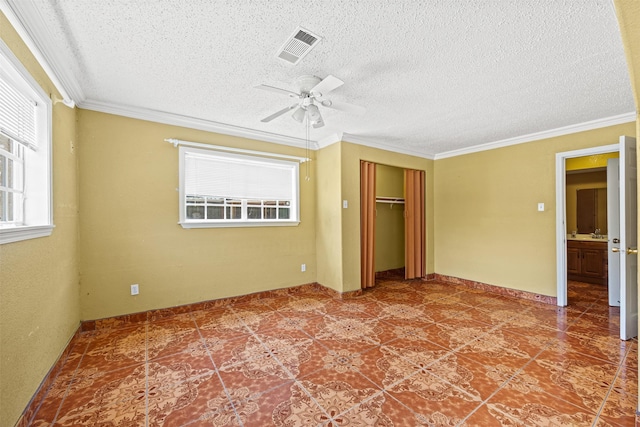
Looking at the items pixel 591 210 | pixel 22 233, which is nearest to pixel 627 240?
pixel 591 210

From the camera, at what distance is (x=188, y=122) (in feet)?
11.3

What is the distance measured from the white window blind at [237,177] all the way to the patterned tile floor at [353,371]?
1.61 metres

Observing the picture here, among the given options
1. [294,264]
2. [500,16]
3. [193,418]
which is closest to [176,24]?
[500,16]

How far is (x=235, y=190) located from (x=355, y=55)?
2.49 m

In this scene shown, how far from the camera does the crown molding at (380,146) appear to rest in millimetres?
4184

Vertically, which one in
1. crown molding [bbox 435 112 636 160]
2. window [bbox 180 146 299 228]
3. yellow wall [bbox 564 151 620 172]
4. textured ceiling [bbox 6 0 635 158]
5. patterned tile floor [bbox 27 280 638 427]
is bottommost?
patterned tile floor [bbox 27 280 638 427]

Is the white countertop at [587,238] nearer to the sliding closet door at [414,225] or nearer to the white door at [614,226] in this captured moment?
the white door at [614,226]

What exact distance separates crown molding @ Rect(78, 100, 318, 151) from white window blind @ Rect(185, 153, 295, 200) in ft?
1.09

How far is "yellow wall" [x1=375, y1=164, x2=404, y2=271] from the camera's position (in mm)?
5508

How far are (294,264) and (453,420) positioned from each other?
9.95 feet

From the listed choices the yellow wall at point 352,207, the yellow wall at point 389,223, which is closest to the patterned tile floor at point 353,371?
the yellow wall at point 352,207

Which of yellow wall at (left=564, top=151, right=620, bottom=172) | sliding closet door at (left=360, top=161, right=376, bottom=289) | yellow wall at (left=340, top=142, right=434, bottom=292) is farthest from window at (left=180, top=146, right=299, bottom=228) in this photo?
yellow wall at (left=564, top=151, right=620, bottom=172)

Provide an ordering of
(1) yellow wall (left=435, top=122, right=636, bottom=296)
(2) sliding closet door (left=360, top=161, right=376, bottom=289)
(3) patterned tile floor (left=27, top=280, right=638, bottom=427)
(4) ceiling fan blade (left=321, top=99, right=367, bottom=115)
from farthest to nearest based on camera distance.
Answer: (2) sliding closet door (left=360, top=161, right=376, bottom=289) → (1) yellow wall (left=435, top=122, right=636, bottom=296) → (4) ceiling fan blade (left=321, top=99, right=367, bottom=115) → (3) patterned tile floor (left=27, top=280, right=638, bottom=427)

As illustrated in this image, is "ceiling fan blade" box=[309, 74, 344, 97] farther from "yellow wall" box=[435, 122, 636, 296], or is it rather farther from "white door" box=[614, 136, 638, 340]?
"yellow wall" box=[435, 122, 636, 296]
